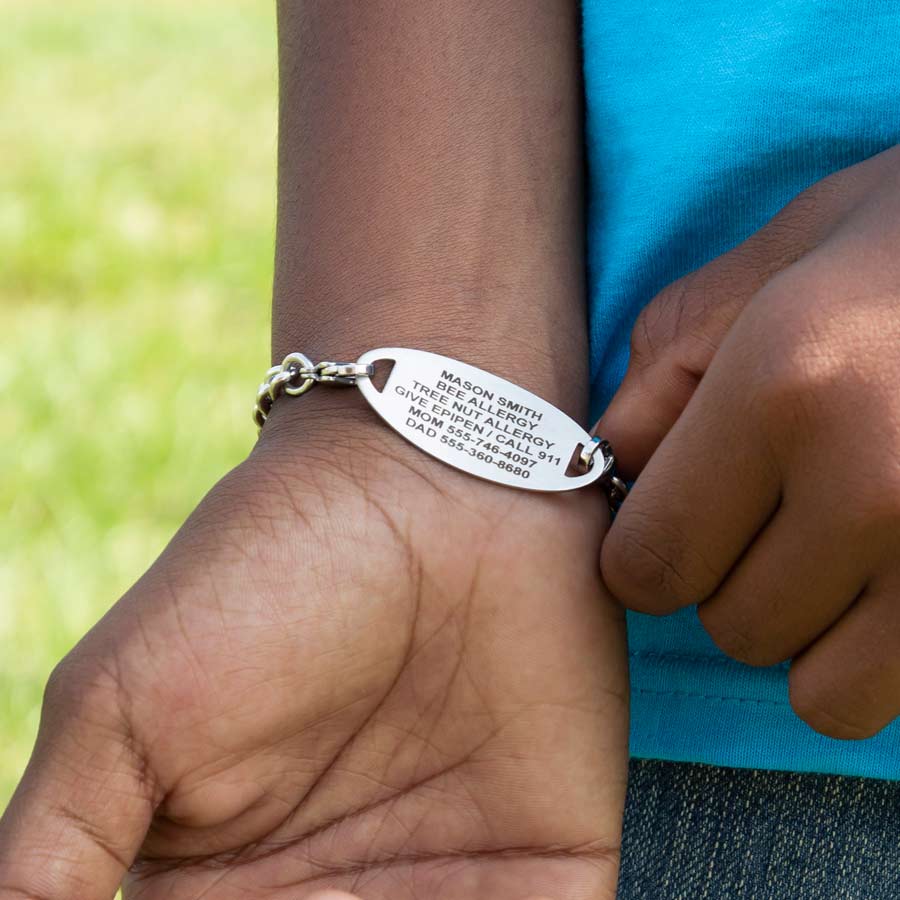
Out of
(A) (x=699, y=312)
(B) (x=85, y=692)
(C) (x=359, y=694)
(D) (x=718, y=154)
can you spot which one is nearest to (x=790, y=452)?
(A) (x=699, y=312)

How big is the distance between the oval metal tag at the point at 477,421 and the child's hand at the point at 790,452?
90mm

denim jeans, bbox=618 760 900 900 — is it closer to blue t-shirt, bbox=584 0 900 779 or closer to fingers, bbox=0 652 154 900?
blue t-shirt, bbox=584 0 900 779

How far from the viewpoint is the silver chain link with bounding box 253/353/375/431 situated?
1378mm

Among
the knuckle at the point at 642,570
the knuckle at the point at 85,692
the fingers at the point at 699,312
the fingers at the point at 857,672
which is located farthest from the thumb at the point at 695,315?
the knuckle at the point at 85,692

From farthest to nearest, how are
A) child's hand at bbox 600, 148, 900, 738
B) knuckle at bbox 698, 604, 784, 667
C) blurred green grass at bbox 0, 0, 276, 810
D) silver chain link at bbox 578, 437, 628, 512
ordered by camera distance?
blurred green grass at bbox 0, 0, 276, 810
silver chain link at bbox 578, 437, 628, 512
knuckle at bbox 698, 604, 784, 667
child's hand at bbox 600, 148, 900, 738

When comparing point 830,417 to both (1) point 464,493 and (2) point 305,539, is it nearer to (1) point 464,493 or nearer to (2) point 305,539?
(1) point 464,493

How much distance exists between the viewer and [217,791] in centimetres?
120

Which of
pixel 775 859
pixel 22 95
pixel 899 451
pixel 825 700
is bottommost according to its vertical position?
pixel 22 95

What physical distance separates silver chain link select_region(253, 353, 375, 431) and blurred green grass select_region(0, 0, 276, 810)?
4.56 ft

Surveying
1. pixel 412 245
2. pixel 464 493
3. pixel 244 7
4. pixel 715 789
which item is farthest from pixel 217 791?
pixel 244 7

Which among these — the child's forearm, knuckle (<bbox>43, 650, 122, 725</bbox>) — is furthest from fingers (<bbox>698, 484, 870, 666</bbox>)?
knuckle (<bbox>43, 650, 122, 725</bbox>)

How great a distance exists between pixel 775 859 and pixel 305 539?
22.2 inches

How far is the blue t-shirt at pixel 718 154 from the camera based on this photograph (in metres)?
1.26

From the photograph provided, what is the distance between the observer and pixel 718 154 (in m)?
1.30
